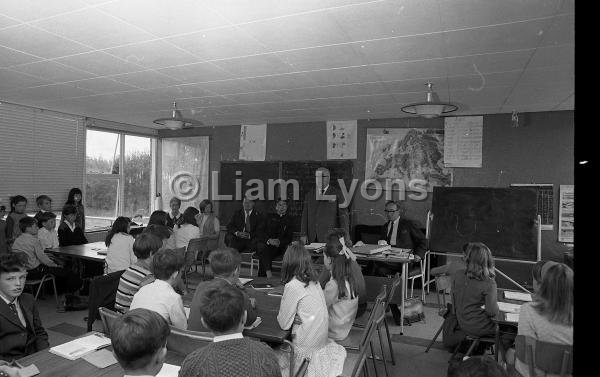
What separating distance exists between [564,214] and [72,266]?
6831 mm

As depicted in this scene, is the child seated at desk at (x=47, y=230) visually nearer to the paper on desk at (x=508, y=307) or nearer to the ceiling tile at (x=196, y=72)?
the ceiling tile at (x=196, y=72)

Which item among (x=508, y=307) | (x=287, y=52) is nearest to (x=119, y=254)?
(x=287, y=52)

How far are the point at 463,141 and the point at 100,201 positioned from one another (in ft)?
21.8

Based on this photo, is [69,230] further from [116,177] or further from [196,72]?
[196,72]

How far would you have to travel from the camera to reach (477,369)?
1.33m

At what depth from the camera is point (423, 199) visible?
22.6 feet

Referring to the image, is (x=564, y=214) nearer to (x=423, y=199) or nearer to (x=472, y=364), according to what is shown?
(x=423, y=199)

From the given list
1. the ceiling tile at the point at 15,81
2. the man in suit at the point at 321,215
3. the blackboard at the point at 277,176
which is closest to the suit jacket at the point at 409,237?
the man in suit at the point at 321,215

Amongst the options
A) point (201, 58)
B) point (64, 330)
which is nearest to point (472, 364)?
point (201, 58)

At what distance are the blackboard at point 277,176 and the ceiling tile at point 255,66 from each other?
11.1 ft

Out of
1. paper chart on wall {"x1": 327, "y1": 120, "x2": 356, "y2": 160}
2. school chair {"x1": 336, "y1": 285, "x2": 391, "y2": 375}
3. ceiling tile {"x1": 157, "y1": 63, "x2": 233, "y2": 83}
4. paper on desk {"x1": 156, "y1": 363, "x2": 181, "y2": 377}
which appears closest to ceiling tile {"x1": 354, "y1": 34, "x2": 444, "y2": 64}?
ceiling tile {"x1": 157, "y1": 63, "x2": 233, "y2": 83}

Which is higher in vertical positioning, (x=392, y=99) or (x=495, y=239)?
(x=392, y=99)
